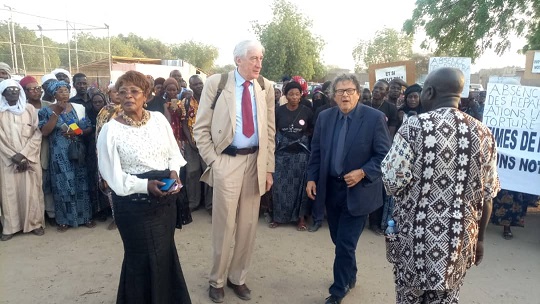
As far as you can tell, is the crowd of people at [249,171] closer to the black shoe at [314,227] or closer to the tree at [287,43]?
the black shoe at [314,227]

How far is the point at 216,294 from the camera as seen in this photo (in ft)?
10.7

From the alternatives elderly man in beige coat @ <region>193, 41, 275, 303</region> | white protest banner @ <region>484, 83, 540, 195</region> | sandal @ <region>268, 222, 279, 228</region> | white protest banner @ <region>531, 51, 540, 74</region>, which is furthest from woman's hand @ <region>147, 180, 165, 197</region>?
white protest banner @ <region>531, 51, 540, 74</region>

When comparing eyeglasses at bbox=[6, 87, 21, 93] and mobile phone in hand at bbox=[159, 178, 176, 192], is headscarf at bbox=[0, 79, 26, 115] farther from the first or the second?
mobile phone in hand at bbox=[159, 178, 176, 192]

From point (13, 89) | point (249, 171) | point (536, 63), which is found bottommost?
point (249, 171)

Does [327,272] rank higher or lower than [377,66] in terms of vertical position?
lower

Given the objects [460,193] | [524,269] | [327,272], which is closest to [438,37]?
[524,269]

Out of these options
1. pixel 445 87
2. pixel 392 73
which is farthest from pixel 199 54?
pixel 445 87

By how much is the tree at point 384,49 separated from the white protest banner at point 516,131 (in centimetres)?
3860

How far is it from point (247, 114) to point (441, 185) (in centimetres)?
167

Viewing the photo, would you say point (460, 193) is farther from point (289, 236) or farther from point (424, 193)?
point (289, 236)

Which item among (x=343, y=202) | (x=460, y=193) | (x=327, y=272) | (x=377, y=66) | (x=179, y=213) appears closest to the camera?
(x=460, y=193)

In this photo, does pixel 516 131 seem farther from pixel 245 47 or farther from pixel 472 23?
pixel 472 23

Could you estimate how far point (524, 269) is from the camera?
400 centimetres

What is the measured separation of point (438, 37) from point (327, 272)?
45.9 ft
